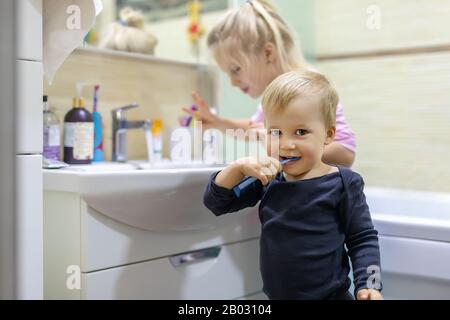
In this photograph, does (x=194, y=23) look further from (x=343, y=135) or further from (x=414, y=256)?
(x=414, y=256)

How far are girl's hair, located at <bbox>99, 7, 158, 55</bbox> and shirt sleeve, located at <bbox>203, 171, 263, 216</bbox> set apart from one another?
2.48ft

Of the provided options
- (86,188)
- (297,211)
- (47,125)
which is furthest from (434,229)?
(47,125)

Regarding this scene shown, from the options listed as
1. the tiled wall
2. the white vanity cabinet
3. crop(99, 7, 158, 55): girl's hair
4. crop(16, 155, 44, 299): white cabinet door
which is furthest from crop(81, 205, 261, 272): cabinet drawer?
crop(99, 7, 158, 55): girl's hair

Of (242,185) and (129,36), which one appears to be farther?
(129,36)

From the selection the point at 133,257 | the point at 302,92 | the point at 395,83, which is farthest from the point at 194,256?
the point at 395,83

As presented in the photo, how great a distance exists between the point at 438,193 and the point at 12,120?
108 cm

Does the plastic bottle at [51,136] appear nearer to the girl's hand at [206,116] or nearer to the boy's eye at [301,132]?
the girl's hand at [206,116]

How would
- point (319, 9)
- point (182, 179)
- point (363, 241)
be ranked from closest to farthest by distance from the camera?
point (363, 241) → point (182, 179) → point (319, 9)

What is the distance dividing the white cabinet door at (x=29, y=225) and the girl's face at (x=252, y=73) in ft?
1.97

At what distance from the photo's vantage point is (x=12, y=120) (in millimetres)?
847

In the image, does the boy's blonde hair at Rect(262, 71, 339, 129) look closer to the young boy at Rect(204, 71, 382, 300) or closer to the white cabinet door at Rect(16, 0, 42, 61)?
the young boy at Rect(204, 71, 382, 300)

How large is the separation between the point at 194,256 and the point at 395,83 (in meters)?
0.90

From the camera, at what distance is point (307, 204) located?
945 millimetres
